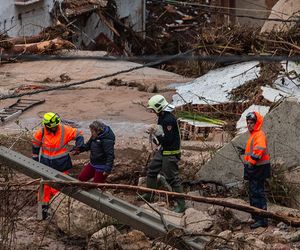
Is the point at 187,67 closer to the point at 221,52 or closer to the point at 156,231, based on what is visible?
the point at 221,52

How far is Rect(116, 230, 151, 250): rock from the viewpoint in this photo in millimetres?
7543

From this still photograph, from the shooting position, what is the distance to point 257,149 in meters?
8.13

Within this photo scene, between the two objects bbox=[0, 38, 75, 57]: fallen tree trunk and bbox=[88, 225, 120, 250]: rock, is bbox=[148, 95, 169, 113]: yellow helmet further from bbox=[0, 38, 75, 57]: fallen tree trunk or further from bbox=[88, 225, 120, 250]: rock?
bbox=[0, 38, 75, 57]: fallen tree trunk

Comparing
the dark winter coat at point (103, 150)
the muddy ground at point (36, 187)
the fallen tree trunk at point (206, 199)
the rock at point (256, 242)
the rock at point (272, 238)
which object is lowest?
the muddy ground at point (36, 187)

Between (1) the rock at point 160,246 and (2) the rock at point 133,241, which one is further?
(2) the rock at point 133,241

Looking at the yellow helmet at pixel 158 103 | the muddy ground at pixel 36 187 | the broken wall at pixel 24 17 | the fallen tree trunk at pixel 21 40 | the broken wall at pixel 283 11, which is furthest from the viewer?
the broken wall at pixel 24 17

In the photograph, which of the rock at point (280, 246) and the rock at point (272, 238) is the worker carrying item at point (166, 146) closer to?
the rock at point (272, 238)

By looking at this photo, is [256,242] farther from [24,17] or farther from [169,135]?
[24,17]

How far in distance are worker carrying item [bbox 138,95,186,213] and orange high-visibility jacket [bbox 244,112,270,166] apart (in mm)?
943

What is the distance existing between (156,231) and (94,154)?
2.59 meters

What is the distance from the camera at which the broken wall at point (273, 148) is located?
9695 millimetres

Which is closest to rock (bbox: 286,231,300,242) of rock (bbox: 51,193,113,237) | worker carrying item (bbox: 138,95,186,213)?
worker carrying item (bbox: 138,95,186,213)

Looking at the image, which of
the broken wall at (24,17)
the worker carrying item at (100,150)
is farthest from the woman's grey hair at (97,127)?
the broken wall at (24,17)

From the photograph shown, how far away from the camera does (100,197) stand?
6.84m
